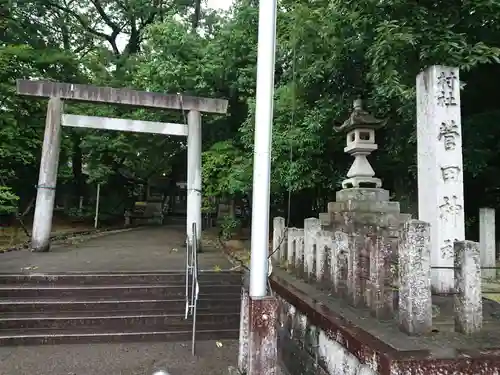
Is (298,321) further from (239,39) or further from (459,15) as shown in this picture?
(239,39)

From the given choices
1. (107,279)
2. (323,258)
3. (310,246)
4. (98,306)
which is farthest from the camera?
(107,279)

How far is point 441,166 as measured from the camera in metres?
4.59

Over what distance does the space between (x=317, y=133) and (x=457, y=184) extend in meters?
4.20

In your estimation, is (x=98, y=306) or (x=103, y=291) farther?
(x=103, y=291)

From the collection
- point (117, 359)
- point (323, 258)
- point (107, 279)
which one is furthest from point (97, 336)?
point (323, 258)

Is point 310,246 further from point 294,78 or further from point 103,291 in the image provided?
point 103,291

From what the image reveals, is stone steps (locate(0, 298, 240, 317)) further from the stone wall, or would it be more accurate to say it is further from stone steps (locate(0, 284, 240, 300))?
the stone wall

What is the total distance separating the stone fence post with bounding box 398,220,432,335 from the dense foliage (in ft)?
10.9

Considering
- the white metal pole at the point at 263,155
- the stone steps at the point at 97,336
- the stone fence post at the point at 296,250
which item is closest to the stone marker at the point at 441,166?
the stone fence post at the point at 296,250

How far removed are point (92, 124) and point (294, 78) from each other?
5368 mm

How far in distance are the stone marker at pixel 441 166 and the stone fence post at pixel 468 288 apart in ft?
5.36

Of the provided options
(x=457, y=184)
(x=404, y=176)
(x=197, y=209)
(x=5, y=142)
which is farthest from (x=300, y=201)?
(x=5, y=142)

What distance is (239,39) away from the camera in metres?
10.9

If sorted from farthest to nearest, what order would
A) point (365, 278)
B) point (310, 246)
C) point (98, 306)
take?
point (98, 306) < point (310, 246) < point (365, 278)
